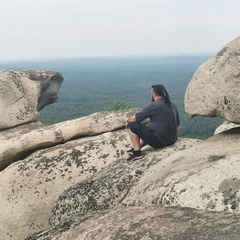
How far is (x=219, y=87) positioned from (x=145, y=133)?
3.19m

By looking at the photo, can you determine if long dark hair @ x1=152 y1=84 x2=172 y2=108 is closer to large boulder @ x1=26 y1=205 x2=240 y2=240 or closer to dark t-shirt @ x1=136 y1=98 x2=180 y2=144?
dark t-shirt @ x1=136 y1=98 x2=180 y2=144

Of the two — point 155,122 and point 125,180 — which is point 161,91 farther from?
point 125,180

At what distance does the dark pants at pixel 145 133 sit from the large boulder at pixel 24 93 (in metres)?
10.8

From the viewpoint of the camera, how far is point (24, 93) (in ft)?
80.1

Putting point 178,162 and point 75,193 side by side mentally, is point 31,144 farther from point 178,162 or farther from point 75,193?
point 178,162

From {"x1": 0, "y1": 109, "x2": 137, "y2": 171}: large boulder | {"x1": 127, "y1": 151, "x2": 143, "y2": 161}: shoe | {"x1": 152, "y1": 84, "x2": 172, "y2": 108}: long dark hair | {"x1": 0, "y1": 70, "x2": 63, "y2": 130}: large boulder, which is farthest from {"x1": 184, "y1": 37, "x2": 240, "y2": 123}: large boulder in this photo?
{"x1": 0, "y1": 70, "x2": 63, "y2": 130}: large boulder

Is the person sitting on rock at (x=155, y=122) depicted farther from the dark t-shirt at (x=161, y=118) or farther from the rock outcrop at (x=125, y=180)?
the rock outcrop at (x=125, y=180)

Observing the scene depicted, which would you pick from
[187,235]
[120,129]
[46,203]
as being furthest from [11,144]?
[187,235]

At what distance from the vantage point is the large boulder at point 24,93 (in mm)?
22297

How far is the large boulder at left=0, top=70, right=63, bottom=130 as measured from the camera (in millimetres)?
22297

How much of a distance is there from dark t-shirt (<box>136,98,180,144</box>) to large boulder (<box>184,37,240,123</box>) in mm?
1476

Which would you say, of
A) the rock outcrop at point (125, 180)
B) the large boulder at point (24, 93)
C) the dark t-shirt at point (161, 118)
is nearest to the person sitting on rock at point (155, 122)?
the dark t-shirt at point (161, 118)

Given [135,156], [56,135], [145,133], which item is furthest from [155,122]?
[56,135]

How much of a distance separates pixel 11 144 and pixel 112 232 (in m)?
11.1
